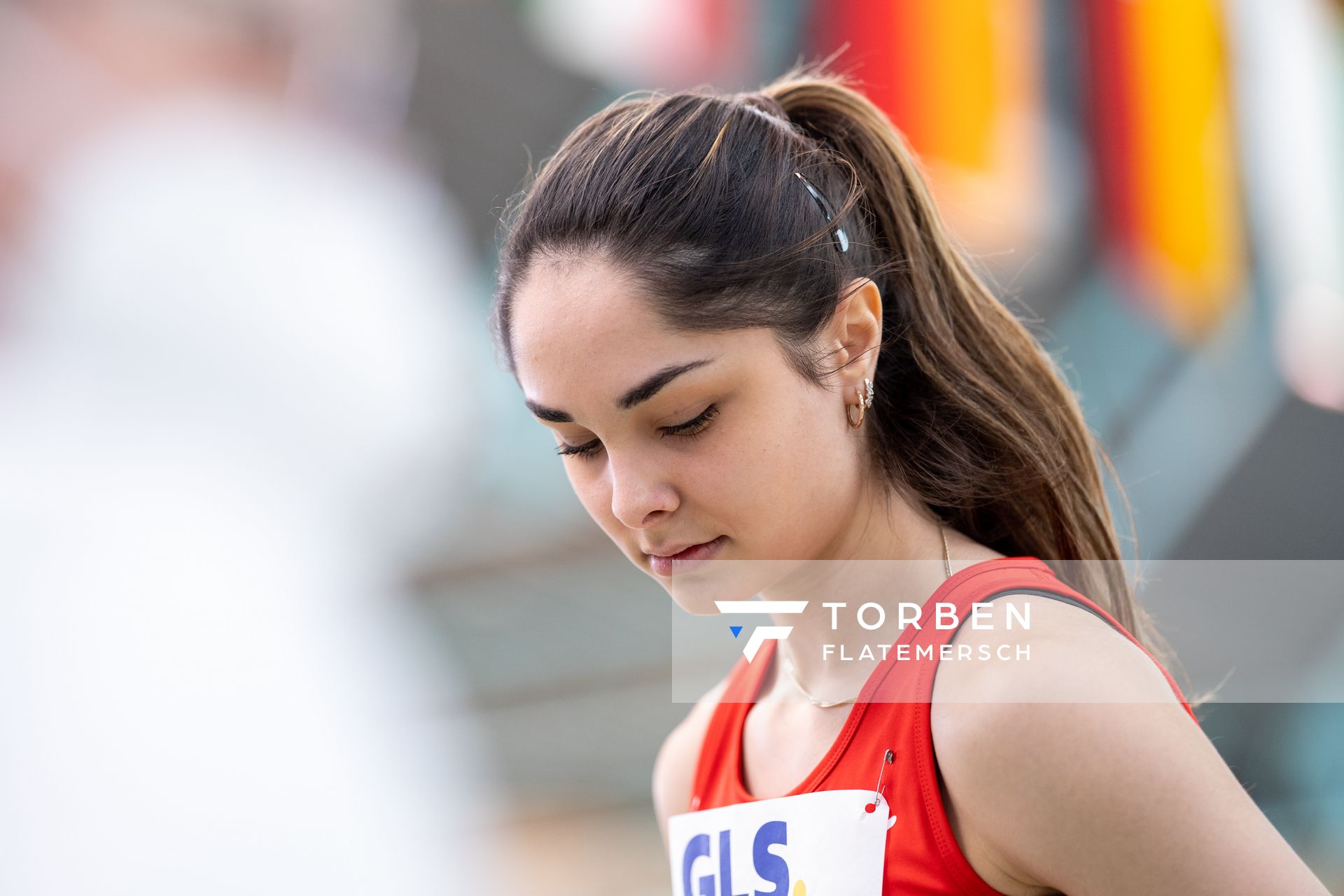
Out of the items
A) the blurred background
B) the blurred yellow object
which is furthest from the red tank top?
the blurred yellow object

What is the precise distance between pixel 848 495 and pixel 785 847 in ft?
0.97

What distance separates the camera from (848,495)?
97 centimetres

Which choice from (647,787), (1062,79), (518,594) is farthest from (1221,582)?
(518,594)

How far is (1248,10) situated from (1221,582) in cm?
166

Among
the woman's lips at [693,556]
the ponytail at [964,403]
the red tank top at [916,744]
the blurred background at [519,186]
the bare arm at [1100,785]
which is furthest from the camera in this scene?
the blurred background at [519,186]

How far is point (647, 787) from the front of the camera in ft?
13.4

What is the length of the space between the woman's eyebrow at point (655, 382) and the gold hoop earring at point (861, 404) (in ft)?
0.54

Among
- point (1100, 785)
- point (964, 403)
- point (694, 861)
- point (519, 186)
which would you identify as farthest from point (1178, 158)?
point (1100, 785)

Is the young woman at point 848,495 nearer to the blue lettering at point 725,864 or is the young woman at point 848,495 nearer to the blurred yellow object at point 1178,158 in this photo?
the blue lettering at point 725,864

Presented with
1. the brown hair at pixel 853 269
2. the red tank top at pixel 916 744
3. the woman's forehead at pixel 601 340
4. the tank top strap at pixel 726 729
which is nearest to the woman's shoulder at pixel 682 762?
the tank top strap at pixel 726 729

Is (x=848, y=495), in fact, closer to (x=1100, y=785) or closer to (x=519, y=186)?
(x=1100, y=785)

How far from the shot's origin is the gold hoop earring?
0.97 m

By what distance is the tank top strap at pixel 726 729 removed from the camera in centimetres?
112

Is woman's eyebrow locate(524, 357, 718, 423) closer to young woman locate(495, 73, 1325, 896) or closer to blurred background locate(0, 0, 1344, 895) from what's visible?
young woman locate(495, 73, 1325, 896)
